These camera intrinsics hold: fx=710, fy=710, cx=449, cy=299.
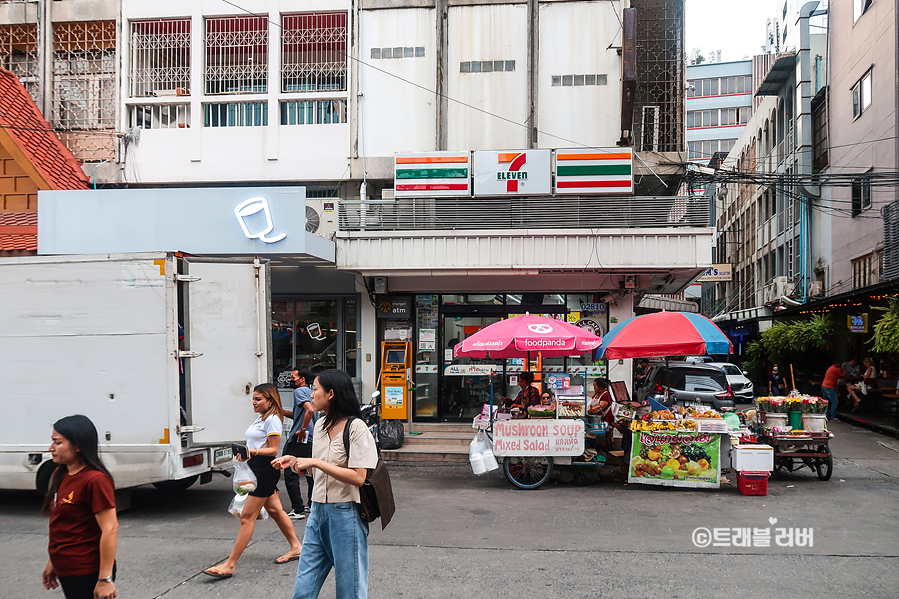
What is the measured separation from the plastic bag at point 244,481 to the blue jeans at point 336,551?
6.05 ft

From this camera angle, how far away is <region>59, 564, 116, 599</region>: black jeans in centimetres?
365

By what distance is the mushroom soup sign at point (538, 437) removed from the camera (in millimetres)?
9930

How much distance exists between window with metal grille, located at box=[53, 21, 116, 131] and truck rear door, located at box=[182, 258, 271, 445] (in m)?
9.59

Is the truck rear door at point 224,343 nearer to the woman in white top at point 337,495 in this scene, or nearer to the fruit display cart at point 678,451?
the woman in white top at point 337,495

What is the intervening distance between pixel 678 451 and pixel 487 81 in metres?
8.70

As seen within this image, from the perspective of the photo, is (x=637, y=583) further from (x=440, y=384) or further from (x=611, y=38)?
(x=611, y=38)

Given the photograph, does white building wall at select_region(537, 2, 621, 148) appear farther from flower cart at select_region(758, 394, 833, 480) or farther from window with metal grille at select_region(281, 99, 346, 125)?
flower cart at select_region(758, 394, 833, 480)

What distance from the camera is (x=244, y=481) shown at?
5.96 meters

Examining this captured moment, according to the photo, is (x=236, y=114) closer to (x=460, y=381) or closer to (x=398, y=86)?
(x=398, y=86)

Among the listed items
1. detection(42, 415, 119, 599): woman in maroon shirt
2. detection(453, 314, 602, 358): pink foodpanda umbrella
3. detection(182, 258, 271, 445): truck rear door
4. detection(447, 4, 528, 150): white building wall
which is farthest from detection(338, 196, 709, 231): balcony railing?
detection(42, 415, 119, 599): woman in maroon shirt

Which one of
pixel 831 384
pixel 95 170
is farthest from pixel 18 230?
pixel 831 384

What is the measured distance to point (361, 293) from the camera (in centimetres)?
1471

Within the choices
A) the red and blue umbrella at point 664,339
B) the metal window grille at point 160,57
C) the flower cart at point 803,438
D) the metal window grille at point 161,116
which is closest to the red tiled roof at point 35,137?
the metal window grille at point 161,116

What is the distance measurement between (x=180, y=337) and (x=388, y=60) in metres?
8.99
